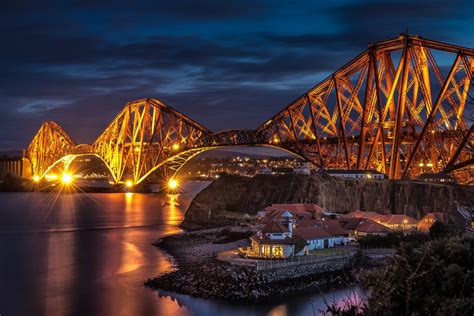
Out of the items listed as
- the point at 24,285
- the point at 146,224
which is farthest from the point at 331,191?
the point at 24,285

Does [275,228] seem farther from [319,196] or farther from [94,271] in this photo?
[319,196]

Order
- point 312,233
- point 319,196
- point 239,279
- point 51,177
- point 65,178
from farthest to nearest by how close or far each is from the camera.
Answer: point 65,178 < point 51,177 < point 319,196 < point 312,233 < point 239,279

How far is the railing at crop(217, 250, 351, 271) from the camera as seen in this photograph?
2608 cm

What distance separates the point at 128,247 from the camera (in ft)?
133

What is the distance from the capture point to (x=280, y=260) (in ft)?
89.4

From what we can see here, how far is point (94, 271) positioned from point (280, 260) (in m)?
10.5

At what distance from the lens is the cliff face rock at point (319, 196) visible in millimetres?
42688

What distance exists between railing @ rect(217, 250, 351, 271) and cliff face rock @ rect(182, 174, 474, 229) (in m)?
13.3

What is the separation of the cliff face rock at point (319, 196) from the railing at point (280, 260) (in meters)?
13.3

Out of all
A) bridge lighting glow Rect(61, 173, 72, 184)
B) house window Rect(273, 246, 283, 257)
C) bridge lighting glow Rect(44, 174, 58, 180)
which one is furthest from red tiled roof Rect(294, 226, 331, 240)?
bridge lighting glow Rect(44, 174, 58, 180)

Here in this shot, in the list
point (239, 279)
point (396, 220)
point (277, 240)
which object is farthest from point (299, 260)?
point (396, 220)

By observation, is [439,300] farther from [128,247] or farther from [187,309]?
[128,247]

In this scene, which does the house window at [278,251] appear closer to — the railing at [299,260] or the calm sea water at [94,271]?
the railing at [299,260]

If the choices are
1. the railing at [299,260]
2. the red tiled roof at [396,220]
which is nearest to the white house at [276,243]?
the railing at [299,260]
